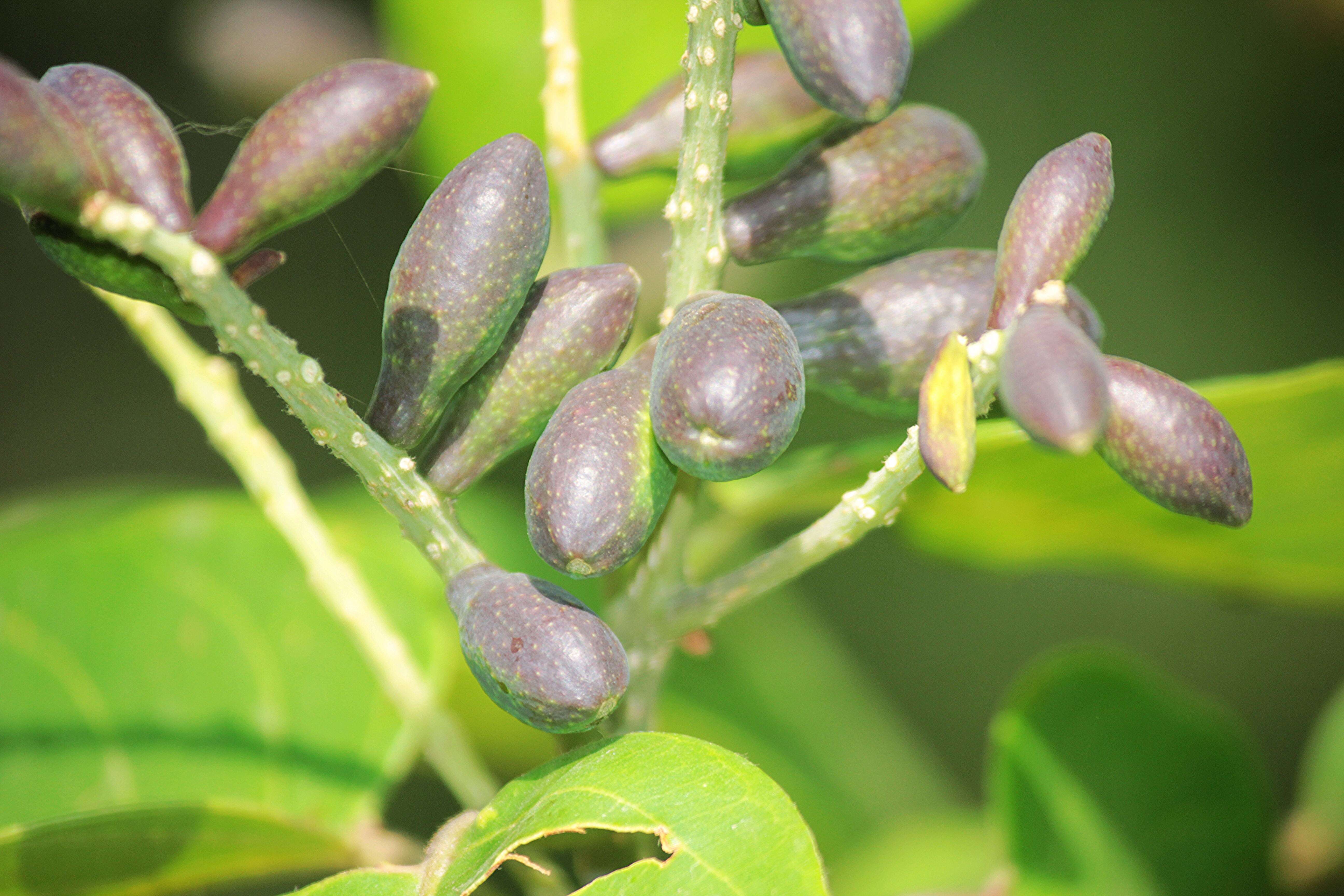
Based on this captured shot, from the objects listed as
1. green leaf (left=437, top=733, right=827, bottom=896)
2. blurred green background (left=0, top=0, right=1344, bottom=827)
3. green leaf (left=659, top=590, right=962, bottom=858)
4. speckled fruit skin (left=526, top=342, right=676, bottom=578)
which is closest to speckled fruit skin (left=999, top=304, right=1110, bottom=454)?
speckled fruit skin (left=526, top=342, right=676, bottom=578)

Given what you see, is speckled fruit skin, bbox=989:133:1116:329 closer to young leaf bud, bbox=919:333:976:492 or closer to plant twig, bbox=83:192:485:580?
young leaf bud, bbox=919:333:976:492

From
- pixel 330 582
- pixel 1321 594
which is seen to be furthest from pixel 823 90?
pixel 1321 594

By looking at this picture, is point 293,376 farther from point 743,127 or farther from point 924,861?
point 924,861

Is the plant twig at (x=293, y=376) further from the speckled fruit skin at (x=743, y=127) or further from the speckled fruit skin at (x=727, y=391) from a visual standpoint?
the speckled fruit skin at (x=743, y=127)

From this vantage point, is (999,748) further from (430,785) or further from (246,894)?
(246,894)

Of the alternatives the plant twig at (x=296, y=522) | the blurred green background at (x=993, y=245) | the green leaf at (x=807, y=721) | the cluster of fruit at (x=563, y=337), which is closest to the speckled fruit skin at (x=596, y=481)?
the cluster of fruit at (x=563, y=337)
